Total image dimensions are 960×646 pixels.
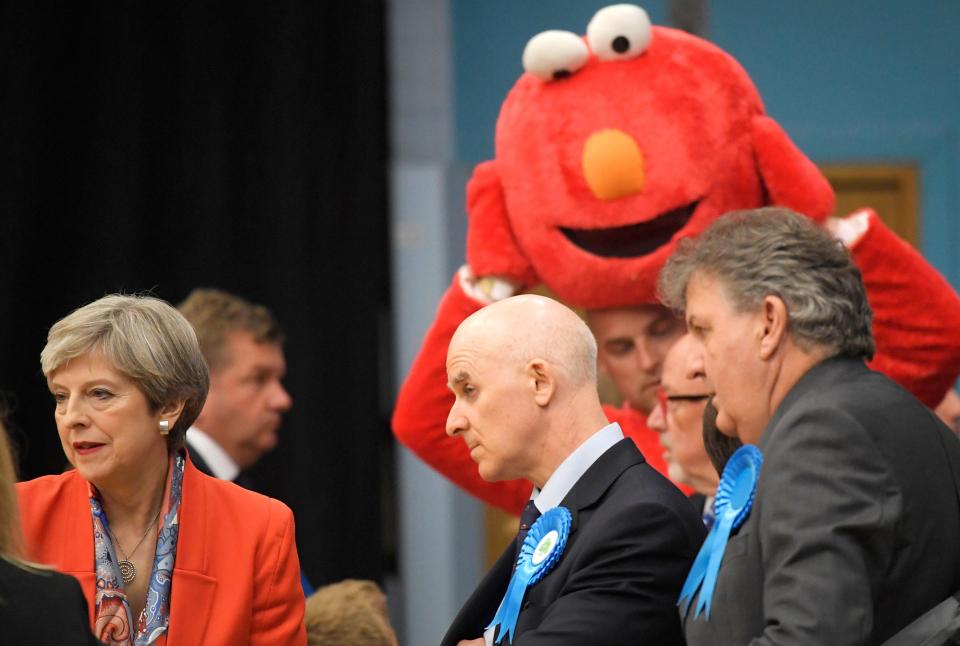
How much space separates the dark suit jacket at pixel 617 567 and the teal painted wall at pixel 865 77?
308 centimetres

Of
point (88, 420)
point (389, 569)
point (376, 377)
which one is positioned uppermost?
point (88, 420)

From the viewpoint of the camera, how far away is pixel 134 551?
237cm

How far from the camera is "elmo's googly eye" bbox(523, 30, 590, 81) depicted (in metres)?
3.13

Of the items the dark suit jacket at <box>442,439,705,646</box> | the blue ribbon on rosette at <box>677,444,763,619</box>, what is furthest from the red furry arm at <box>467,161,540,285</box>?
the blue ribbon on rosette at <box>677,444,763,619</box>

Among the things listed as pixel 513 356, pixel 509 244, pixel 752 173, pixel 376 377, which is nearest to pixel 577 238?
pixel 509 244

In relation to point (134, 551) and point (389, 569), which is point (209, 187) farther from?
point (134, 551)

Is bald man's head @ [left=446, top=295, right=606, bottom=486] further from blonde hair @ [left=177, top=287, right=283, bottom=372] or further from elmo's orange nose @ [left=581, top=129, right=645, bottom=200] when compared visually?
blonde hair @ [left=177, top=287, right=283, bottom=372]

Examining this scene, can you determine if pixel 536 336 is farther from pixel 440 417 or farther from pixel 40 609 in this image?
pixel 440 417

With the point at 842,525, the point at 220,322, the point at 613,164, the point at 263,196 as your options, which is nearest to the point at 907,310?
the point at 613,164

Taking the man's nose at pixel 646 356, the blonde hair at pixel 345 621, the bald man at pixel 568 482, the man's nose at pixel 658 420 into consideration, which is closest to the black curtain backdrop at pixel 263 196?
the man's nose at pixel 646 356

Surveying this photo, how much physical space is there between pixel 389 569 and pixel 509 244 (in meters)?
2.28

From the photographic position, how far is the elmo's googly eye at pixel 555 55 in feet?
10.3

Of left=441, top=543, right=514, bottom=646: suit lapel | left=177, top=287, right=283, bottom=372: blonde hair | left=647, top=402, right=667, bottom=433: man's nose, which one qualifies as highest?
left=177, top=287, right=283, bottom=372: blonde hair

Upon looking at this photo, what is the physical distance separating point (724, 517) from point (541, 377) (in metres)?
0.38
